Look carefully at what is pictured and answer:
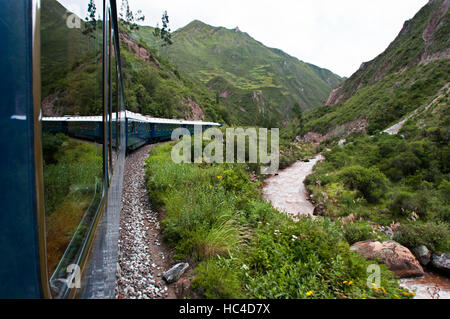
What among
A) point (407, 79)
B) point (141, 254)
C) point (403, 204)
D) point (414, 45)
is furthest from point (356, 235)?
point (414, 45)

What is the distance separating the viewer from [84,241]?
1967mm

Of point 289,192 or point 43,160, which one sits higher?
point 43,160

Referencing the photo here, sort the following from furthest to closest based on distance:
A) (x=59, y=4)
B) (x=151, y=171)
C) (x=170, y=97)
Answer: (x=170, y=97), (x=151, y=171), (x=59, y=4)

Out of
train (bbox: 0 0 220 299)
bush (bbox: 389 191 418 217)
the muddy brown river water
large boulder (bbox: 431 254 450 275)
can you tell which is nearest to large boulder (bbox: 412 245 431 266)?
large boulder (bbox: 431 254 450 275)

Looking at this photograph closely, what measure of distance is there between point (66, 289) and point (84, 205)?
2.39ft

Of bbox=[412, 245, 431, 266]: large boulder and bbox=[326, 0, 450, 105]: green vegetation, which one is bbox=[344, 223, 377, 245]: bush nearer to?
bbox=[412, 245, 431, 266]: large boulder

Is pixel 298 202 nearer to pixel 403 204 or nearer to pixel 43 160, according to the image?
pixel 403 204

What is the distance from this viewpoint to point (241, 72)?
454ft

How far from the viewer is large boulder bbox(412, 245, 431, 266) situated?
19.9 ft

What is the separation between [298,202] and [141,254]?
9233 mm

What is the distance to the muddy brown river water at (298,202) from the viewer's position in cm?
488

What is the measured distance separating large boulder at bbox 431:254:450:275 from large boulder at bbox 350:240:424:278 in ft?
3.59
